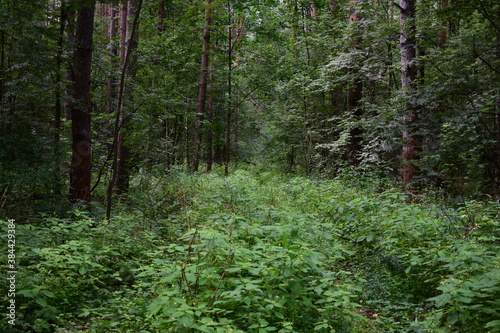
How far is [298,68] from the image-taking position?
16.4m

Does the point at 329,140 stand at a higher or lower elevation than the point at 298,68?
lower

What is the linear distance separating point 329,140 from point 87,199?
12782 millimetres

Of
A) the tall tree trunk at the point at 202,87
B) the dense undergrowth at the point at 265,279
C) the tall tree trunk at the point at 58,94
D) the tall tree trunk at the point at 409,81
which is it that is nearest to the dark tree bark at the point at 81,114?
the tall tree trunk at the point at 58,94

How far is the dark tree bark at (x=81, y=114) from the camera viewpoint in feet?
22.9

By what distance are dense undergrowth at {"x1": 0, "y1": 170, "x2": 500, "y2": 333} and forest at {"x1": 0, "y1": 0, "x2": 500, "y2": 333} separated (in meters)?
0.03

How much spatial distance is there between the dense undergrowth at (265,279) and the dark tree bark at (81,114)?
56.4 inches

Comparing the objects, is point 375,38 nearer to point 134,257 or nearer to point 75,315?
point 134,257

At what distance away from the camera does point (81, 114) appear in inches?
278

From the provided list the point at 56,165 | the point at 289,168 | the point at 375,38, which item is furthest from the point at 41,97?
the point at 289,168

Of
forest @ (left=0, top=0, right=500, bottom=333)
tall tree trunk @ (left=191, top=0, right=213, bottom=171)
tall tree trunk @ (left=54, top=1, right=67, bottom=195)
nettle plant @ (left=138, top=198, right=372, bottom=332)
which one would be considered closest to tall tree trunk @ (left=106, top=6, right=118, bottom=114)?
forest @ (left=0, top=0, right=500, bottom=333)

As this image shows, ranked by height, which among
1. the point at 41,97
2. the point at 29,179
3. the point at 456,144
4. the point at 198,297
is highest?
the point at 41,97

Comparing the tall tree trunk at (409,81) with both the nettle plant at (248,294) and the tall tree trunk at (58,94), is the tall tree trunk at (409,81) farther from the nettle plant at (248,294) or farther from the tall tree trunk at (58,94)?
the tall tree trunk at (58,94)

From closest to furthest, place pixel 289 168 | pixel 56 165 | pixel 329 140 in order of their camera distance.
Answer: pixel 56 165 < pixel 329 140 < pixel 289 168

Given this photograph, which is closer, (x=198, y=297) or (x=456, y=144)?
(x=198, y=297)
